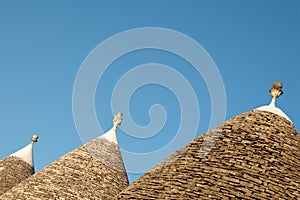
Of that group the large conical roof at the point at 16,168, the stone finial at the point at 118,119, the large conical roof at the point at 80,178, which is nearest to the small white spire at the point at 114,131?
the stone finial at the point at 118,119

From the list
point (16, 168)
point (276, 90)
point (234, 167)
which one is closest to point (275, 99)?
point (276, 90)

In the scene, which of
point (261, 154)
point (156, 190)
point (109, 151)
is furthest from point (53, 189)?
point (261, 154)

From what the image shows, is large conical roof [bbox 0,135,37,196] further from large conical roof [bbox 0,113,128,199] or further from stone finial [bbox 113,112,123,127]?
stone finial [bbox 113,112,123,127]

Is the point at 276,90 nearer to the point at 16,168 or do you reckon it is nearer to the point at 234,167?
the point at 234,167

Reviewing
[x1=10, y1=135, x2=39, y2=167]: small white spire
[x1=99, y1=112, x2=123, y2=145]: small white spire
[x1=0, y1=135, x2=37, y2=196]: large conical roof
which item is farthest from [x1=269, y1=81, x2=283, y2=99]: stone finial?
[x1=10, y1=135, x2=39, y2=167]: small white spire

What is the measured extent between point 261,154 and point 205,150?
3.23 feet

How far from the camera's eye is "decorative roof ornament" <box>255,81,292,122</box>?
943 cm

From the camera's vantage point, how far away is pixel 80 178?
13484 millimetres

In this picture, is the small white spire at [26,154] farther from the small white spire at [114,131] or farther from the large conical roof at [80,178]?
the large conical roof at [80,178]

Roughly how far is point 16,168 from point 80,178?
6.70 m

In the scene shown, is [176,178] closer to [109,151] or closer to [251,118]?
[251,118]

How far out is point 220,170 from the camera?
7.46 meters

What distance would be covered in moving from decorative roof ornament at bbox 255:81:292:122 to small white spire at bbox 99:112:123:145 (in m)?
7.61

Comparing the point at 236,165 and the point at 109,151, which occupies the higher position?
the point at 109,151
